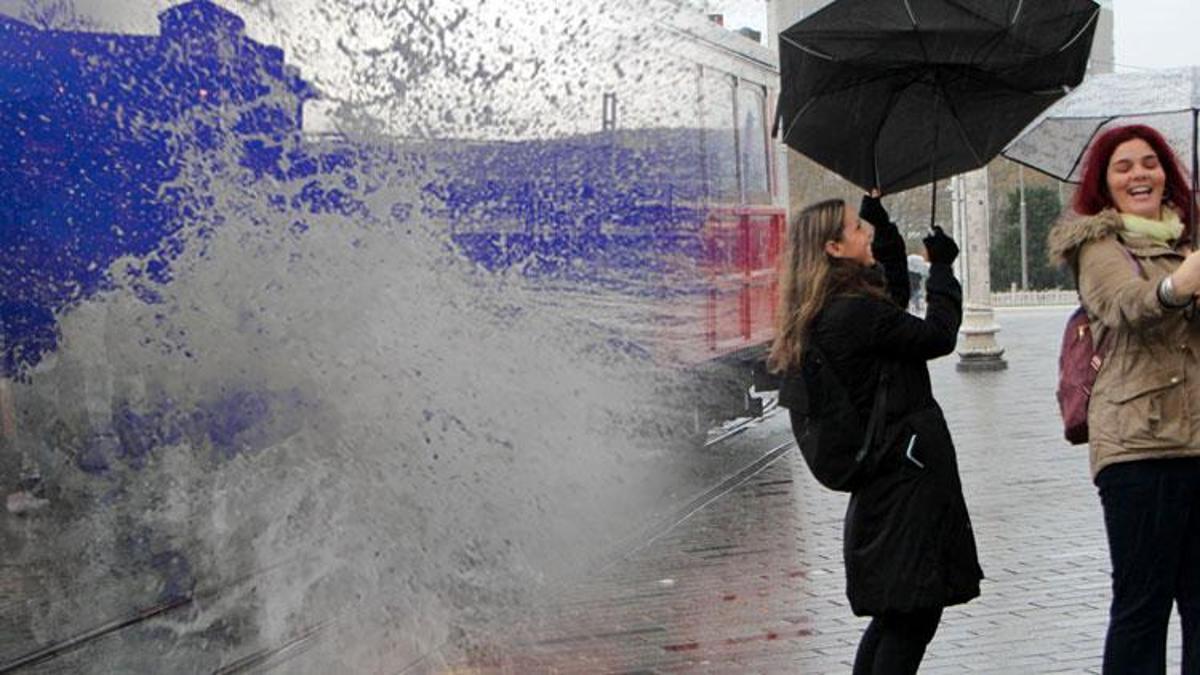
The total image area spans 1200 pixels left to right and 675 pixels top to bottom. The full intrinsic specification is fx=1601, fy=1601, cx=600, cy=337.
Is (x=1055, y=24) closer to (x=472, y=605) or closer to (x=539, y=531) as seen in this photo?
(x=472, y=605)

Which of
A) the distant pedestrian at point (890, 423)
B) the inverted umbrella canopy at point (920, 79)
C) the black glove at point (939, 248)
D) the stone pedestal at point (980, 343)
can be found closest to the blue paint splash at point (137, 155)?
the inverted umbrella canopy at point (920, 79)

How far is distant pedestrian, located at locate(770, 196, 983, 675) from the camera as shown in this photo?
4.56 m

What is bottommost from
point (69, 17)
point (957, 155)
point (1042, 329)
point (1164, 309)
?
point (1042, 329)

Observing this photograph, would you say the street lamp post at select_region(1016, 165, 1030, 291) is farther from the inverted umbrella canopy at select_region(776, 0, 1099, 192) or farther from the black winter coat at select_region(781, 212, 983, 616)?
the black winter coat at select_region(781, 212, 983, 616)

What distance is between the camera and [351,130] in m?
8.95

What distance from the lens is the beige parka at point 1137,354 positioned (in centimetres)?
439

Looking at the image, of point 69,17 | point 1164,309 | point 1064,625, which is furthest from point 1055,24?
point 69,17

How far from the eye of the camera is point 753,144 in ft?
49.0

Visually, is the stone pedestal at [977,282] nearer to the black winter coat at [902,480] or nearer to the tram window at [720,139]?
the tram window at [720,139]

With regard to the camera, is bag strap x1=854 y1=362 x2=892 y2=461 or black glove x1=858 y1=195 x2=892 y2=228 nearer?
bag strap x1=854 y1=362 x2=892 y2=461

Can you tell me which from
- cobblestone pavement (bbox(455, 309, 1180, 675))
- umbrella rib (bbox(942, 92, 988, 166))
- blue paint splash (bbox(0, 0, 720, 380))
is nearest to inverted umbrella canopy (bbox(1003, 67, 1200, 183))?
umbrella rib (bbox(942, 92, 988, 166))

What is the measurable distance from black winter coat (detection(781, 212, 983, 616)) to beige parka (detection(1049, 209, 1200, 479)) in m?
0.42

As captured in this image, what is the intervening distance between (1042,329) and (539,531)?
24.5 m

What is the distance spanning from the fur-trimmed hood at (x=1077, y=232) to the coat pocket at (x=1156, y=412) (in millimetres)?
428
